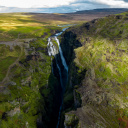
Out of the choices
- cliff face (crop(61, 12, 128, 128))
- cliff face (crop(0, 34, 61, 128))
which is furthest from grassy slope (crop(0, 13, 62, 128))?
cliff face (crop(61, 12, 128, 128))

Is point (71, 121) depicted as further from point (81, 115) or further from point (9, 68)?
point (9, 68)

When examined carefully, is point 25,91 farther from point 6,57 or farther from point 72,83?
point 6,57

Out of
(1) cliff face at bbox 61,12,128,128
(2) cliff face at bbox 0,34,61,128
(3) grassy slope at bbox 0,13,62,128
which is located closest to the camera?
(1) cliff face at bbox 61,12,128,128

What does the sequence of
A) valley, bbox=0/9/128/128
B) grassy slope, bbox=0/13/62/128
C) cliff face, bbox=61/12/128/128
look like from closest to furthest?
cliff face, bbox=61/12/128/128, valley, bbox=0/9/128/128, grassy slope, bbox=0/13/62/128

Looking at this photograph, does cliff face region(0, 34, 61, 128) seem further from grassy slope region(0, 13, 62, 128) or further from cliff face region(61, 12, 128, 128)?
cliff face region(61, 12, 128, 128)

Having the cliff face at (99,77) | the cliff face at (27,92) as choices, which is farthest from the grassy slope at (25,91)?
the cliff face at (99,77)

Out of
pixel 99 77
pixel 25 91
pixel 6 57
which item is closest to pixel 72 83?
pixel 99 77

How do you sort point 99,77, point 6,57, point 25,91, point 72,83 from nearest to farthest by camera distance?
point 25,91 < point 72,83 < point 99,77 < point 6,57

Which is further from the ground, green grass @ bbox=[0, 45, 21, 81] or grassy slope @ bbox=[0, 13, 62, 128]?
green grass @ bbox=[0, 45, 21, 81]

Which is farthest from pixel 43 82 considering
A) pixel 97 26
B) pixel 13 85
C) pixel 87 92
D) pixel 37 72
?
pixel 97 26
